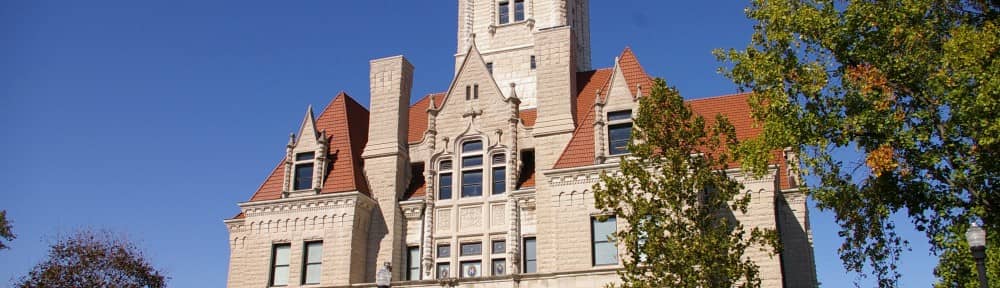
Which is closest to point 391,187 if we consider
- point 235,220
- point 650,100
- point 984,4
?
point 235,220

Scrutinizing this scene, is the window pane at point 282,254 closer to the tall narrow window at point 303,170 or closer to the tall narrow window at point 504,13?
the tall narrow window at point 303,170

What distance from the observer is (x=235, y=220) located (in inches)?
1283

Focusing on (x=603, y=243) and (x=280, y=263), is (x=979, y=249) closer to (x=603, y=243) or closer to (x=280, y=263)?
(x=603, y=243)

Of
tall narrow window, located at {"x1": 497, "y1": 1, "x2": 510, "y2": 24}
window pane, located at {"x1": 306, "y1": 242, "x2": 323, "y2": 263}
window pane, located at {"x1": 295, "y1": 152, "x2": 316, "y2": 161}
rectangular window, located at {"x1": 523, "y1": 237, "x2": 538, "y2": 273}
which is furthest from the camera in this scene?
tall narrow window, located at {"x1": 497, "y1": 1, "x2": 510, "y2": 24}

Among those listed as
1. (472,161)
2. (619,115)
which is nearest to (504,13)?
(472,161)

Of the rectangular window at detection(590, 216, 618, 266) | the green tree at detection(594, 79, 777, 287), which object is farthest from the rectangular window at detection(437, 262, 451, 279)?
the green tree at detection(594, 79, 777, 287)

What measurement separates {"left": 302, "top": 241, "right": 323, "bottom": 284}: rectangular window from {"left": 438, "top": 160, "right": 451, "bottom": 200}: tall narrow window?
4.42 m

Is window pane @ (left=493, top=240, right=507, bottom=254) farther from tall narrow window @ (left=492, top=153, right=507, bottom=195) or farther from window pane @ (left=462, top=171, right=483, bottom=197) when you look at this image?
window pane @ (left=462, top=171, right=483, bottom=197)

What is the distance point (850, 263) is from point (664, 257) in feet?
18.3

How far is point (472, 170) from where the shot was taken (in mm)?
31281

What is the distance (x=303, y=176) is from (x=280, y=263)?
3.20m

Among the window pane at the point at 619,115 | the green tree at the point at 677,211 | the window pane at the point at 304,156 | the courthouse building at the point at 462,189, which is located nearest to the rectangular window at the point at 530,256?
the courthouse building at the point at 462,189

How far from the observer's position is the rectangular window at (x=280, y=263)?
99.3 ft

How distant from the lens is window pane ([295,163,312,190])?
31.6 m
